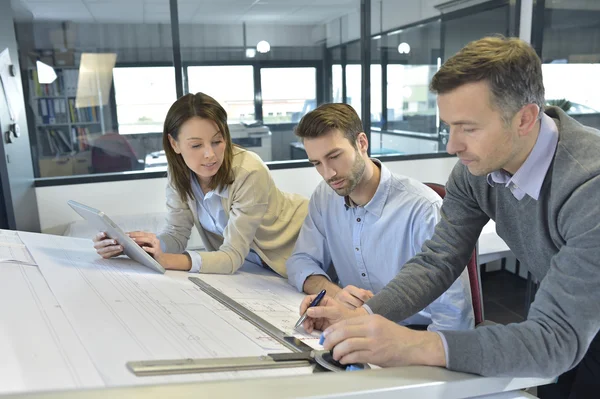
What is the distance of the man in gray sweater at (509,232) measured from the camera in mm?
769

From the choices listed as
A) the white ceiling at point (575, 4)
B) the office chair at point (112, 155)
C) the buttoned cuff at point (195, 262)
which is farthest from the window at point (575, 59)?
the buttoned cuff at point (195, 262)

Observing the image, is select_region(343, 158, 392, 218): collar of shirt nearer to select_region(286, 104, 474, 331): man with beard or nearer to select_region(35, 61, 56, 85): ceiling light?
select_region(286, 104, 474, 331): man with beard

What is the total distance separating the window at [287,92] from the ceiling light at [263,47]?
6.4 inches

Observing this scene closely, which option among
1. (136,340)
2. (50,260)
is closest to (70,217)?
(50,260)

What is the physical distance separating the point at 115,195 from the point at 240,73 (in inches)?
60.7

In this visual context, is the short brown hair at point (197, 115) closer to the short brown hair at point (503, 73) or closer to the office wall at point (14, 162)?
the short brown hair at point (503, 73)

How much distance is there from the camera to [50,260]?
139 centimetres

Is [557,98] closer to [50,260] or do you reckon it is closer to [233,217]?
[233,217]

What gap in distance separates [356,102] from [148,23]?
1.94 m

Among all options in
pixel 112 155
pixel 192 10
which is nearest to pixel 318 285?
pixel 112 155

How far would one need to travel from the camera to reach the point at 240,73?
429cm

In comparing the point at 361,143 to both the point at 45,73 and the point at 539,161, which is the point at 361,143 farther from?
the point at 45,73

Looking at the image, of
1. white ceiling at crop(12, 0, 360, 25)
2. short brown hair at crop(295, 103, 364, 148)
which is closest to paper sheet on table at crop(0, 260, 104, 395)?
short brown hair at crop(295, 103, 364, 148)

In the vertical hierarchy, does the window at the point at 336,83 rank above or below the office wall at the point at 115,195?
above
